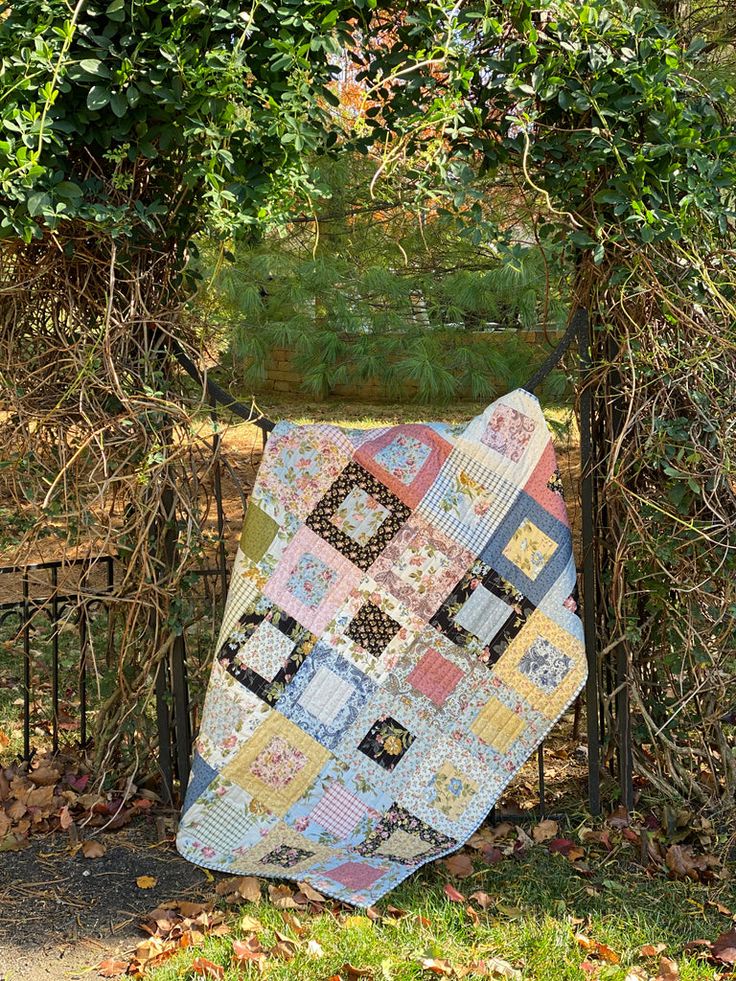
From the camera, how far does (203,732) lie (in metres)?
2.97

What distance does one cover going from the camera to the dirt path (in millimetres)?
2547

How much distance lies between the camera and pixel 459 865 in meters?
2.92

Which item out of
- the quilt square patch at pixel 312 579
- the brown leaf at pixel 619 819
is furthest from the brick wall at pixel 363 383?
the brown leaf at pixel 619 819

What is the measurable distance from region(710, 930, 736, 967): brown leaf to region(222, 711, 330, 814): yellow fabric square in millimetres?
1149

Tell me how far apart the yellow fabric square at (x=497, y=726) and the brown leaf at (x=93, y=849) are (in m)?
1.16

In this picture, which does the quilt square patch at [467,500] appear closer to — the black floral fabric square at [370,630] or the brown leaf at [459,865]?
the black floral fabric square at [370,630]

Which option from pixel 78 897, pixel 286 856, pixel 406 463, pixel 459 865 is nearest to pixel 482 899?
pixel 459 865

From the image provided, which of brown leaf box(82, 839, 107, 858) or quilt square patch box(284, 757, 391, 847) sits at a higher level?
quilt square patch box(284, 757, 391, 847)

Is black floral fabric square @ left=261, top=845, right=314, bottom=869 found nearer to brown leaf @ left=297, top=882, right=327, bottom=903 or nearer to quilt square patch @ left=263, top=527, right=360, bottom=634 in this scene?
brown leaf @ left=297, top=882, right=327, bottom=903

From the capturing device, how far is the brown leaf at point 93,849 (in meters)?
2.98

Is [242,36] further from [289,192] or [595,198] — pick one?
[595,198]

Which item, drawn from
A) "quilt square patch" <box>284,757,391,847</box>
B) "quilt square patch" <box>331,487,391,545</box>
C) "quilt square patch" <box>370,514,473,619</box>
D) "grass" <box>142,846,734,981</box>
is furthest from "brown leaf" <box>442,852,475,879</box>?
"quilt square patch" <box>331,487,391,545</box>

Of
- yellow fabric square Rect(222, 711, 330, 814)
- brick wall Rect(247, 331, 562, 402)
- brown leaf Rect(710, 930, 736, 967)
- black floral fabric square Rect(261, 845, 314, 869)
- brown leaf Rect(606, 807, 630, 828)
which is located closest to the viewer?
brown leaf Rect(710, 930, 736, 967)

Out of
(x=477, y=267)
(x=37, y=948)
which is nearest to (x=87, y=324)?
(x=37, y=948)
